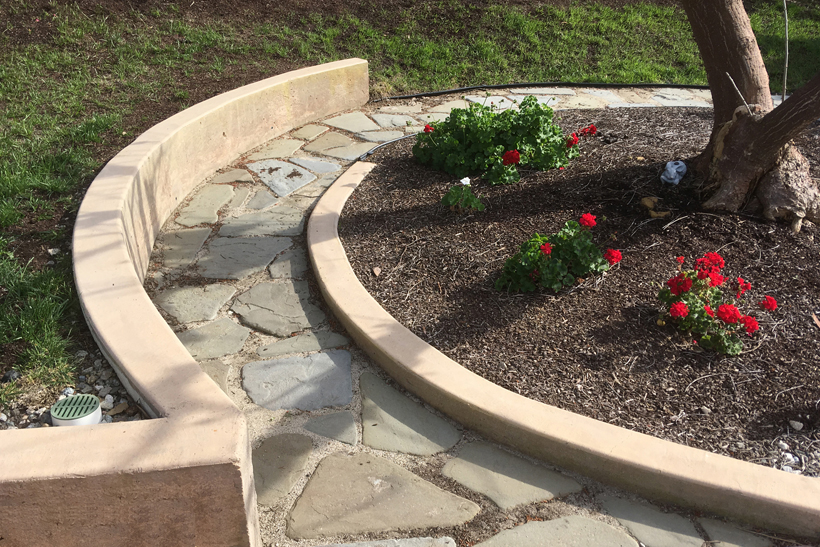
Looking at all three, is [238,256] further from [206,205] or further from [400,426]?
[400,426]

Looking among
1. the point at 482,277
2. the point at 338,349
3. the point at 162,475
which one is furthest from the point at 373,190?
the point at 162,475

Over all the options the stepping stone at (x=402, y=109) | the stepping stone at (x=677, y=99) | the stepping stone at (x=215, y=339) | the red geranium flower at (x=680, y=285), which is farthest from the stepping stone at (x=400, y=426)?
the stepping stone at (x=677, y=99)

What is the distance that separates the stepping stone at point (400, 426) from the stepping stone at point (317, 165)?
269cm

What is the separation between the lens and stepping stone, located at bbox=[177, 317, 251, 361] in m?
3.17

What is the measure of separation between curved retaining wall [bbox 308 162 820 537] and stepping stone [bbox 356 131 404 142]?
121 inches

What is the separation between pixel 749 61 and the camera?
3.90 meters

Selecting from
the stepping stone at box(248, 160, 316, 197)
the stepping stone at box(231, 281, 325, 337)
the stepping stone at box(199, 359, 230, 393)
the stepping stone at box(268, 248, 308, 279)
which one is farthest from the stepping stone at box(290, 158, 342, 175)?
the stepping stone at box(199, 359, 230, 393)

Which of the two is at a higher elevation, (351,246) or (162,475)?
(162,475)

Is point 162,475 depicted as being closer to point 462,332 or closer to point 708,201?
point 462,332

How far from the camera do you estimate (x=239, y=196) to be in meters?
4.74

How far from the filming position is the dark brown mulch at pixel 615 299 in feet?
8.94

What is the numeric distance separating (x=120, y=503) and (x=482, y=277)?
7.26 ft

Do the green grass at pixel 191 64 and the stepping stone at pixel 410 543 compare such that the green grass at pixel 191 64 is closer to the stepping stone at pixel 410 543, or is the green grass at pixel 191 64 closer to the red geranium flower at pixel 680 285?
the stepping stone at pixel 410 543

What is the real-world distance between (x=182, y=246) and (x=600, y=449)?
2965mm
